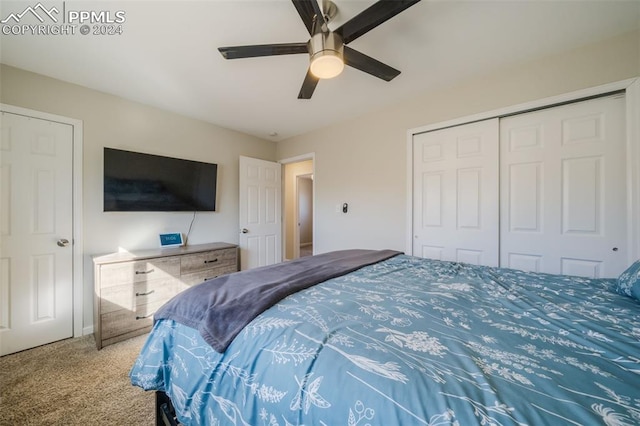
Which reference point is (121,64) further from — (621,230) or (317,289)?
(621,230)

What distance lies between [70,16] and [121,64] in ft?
1.40

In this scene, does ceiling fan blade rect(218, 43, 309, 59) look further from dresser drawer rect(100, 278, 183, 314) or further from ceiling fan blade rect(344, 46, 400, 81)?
dresser drawer rect(100, 278, 183, 314)

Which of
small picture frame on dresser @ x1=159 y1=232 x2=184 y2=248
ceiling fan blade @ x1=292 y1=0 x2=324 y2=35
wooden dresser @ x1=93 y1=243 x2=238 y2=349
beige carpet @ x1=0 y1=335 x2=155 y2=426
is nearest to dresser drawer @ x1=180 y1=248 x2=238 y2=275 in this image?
wooden dresser @ x1=93 y1=243 x2=238 y2=349

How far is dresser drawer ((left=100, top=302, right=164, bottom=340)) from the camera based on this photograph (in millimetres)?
2096

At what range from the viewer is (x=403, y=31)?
5.57 feet

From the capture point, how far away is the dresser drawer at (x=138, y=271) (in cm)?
212

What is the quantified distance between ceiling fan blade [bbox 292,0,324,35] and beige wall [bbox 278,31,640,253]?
5.75 ft

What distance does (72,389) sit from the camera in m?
1.59

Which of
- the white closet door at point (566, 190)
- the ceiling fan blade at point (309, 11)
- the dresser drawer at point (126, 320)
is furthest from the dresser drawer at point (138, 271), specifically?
the white closet door at point (566, 190)

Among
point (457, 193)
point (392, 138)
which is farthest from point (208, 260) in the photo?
point (457, 193)

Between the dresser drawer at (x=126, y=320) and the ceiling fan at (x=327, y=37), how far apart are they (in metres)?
2.42

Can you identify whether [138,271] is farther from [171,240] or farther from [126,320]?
[171,240]

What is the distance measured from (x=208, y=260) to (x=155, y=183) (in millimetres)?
1089

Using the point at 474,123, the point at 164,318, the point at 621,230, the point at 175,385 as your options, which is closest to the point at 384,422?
the point at 175,385
